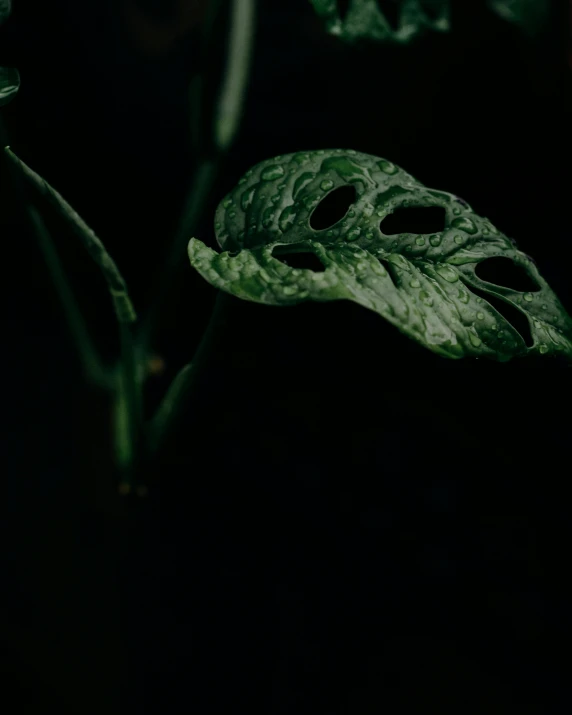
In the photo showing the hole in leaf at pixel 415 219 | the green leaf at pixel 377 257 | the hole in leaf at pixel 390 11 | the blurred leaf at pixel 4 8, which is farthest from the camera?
the hole in leaf at pixel 390 11

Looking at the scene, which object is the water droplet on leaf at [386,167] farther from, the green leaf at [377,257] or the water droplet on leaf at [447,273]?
the water droplet on leaf at [447,273]

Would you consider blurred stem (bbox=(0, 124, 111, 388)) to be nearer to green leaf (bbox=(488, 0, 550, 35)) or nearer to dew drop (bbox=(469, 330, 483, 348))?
dew drop (bbox=(469, 330, 483, 348))

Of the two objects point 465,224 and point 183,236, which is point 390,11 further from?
point 465,224

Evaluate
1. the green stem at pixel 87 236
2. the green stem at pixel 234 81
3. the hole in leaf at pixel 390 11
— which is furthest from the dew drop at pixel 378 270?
the hole in leaf at pixel 390 11

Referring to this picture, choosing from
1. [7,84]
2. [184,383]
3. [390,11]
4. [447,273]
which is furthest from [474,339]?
[390,11]

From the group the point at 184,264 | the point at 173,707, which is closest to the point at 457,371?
the point at 184,264

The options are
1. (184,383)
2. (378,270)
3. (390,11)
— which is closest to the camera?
(378,270)
